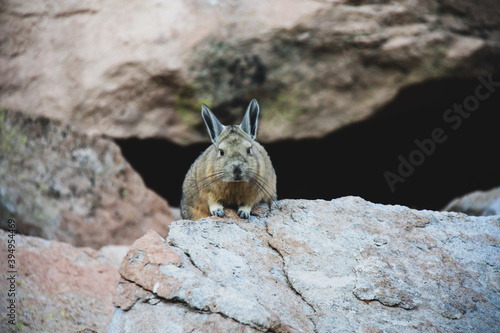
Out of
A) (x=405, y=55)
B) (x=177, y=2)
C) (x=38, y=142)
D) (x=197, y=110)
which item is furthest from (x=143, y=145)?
(x=405, y=55)

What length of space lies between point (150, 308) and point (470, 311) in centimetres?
251

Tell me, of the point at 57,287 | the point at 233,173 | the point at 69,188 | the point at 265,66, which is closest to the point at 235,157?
the point at 233,173

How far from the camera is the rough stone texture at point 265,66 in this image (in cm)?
800

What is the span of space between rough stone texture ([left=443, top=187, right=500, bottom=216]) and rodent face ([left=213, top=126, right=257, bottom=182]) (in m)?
3.82

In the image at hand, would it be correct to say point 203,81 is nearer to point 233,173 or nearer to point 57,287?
point 233,173

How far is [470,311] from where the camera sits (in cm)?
394

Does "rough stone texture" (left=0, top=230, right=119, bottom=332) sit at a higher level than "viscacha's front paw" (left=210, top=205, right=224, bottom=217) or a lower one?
lower

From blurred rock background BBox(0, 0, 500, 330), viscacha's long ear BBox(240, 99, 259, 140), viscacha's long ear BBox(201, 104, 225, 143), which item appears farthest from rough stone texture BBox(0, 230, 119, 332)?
viscacha's long ear BBox(240, 99, 259, 140)

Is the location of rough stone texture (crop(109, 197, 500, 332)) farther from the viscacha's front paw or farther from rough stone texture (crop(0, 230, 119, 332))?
rough stone texture (crop(0, 230, 119, 332))

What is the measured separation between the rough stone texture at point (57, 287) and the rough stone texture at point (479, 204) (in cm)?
514

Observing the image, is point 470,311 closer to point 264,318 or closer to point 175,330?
point 264,318

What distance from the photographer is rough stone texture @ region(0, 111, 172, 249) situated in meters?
7.55

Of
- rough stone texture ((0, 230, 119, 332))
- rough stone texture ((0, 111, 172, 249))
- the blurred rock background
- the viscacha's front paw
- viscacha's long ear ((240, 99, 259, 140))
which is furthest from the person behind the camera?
the blurred rock background

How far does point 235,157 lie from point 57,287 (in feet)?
7.92
